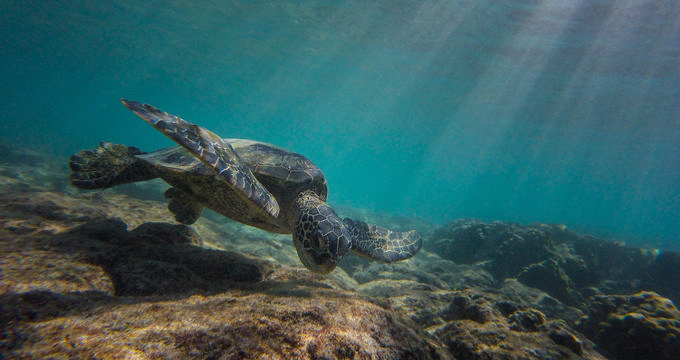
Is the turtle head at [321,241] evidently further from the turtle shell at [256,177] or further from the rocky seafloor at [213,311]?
the turtle shell at [256,177]

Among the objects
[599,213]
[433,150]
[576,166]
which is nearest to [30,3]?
[433,150]

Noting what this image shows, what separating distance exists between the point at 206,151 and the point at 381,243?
3.32 m

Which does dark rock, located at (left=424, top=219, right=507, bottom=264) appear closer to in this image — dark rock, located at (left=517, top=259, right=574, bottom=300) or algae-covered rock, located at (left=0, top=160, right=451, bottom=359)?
dark rock, located at (left=517, top=259, right=574, bottom=300)

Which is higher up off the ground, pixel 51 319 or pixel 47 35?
pixel 47 35

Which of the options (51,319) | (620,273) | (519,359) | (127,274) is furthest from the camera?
(620,273)

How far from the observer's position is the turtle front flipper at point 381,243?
162 inches

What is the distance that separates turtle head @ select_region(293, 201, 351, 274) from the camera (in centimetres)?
300

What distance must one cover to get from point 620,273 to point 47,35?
59.6 metres

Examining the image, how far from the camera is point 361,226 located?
4.80 metres

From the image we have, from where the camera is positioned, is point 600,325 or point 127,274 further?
point 600,325

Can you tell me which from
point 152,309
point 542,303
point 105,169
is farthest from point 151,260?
point 542,303

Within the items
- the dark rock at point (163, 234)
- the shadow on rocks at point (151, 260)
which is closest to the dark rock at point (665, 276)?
the shadow on rocks at point (151, 260)

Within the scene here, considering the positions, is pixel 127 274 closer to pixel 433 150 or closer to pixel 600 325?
pixel 600 325

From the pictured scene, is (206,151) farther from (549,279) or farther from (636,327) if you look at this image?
(549,279)
